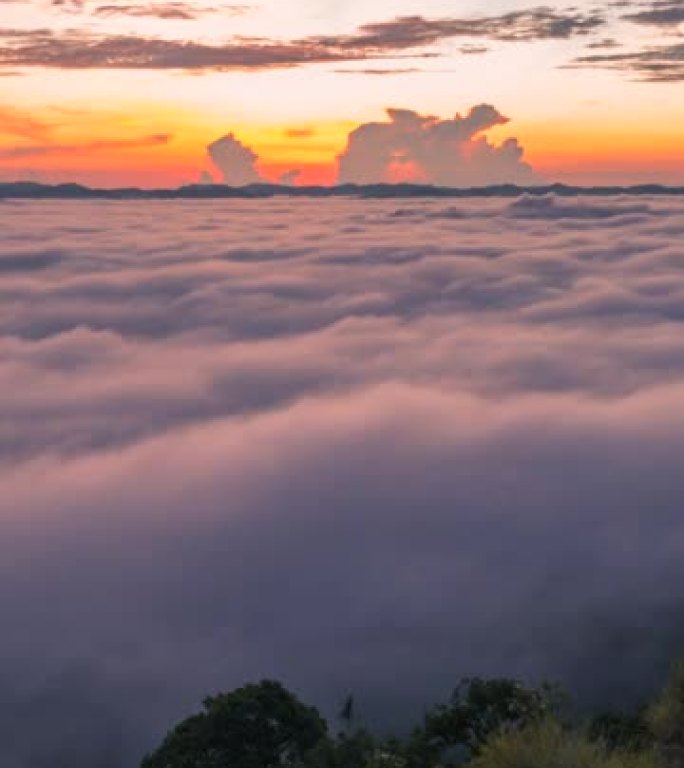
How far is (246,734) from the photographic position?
3169cm

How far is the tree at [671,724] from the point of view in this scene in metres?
23.9

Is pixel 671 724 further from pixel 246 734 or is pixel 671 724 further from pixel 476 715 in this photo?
pixel 246 734

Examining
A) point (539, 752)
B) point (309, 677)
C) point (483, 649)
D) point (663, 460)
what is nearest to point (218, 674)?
point (309, 677)

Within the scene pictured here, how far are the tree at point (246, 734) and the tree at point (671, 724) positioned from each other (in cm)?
977

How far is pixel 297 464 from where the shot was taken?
585 ft

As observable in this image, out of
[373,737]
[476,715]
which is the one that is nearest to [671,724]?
[476,715]

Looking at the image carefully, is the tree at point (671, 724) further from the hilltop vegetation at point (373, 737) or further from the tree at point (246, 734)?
the tree at point (246, 734)

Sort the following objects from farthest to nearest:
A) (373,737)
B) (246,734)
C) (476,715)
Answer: (246,734), (373,737), (476,715)

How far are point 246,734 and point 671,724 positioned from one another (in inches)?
502

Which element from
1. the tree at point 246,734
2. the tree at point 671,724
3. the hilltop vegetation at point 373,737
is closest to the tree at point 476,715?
the hilltop vegetation at point 373,737

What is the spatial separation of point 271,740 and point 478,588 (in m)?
103

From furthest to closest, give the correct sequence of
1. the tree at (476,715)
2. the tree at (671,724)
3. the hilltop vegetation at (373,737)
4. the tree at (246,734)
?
1. the tree at (246,734)
2. the tree at (476,715)
3. the hilltop vegetation at (373,737)
4. the tree at (671,724)

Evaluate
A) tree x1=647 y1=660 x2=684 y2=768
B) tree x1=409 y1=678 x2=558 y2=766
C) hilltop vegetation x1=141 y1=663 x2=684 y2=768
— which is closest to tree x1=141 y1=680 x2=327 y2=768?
hilltop vegetation x1=141 y1=663 x2=684 y2=768

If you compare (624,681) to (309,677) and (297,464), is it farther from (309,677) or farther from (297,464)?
(297,464)
